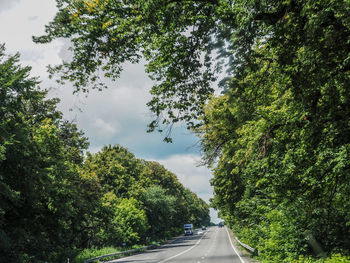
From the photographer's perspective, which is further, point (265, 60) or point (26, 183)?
point (26, 183)

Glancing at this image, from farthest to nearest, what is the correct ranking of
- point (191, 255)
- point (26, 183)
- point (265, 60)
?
1. point (191, 255)
2. point (26, 183)
3. point (265, 60)

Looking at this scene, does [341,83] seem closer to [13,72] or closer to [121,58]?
[121,58]

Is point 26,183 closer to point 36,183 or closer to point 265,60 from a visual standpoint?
point 36,183

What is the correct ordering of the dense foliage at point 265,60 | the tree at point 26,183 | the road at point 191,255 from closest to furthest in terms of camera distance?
the dense foliage at point 265,60
the tree at point 26,183
the road at point 191,255

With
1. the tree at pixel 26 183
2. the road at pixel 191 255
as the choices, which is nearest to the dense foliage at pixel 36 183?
the tree at pixel 26 183

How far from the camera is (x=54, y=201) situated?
18.9m

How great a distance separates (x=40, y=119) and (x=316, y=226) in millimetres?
19661

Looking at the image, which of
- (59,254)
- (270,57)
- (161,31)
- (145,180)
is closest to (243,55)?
(270,57)

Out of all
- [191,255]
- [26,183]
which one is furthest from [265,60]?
[191,255]

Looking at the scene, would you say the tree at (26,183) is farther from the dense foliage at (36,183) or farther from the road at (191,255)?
the road at (191,255)

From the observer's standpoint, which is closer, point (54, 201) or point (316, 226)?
point (316, 226)

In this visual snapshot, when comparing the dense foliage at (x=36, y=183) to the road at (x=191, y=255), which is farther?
the road at (x=191, y=255)

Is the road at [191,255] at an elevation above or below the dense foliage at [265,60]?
below

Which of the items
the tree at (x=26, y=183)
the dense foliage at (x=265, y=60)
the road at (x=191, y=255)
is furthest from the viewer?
the road at (x=191, y=255)
